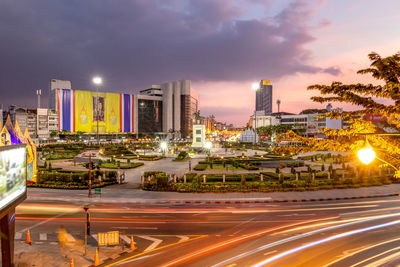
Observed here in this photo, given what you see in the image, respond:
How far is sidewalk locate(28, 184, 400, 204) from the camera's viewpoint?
78.6 ft

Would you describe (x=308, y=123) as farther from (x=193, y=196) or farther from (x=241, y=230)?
(x=241, y=230)

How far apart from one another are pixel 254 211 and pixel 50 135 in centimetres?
13237

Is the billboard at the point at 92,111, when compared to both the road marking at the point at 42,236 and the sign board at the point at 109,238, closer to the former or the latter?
the road marking at the point at 42,236

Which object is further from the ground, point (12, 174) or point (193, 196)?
point (12, 174)

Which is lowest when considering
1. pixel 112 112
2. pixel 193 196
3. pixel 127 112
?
pixel 193 196

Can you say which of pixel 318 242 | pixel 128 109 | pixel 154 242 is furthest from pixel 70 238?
pixel 128 109

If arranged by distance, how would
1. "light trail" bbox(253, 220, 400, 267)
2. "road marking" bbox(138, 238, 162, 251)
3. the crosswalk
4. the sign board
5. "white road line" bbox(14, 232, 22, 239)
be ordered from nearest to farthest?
"light trail" bbox(253, 220, 400, 267)
the sign board
"road marking" bbox(138, 238, 162, 251)
the crosswalk
"white road line" bbox(14, 232, 22, 239)

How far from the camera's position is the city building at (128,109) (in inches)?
5108

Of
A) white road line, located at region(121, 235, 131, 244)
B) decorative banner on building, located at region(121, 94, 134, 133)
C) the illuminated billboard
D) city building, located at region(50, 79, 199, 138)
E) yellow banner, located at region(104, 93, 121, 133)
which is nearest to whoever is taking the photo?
the illuminated billboard

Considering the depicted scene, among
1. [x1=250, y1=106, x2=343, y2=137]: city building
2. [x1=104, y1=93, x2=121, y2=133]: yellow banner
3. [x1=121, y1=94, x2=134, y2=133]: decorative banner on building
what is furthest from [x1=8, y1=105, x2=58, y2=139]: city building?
[x1=250, y1=106, x2=343, y2=137]: city building

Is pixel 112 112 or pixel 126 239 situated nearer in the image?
pixel 126 239

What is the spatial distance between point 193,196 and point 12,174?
60.9ft

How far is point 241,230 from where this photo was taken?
16.2 meters

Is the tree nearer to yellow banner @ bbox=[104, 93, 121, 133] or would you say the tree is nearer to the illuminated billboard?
the illuminated billboard
